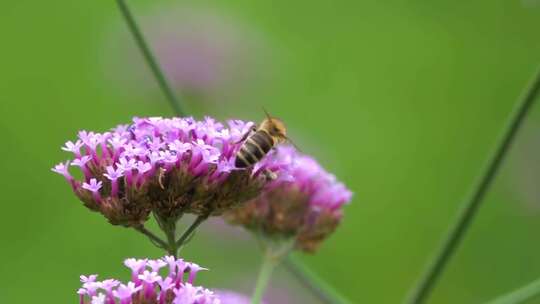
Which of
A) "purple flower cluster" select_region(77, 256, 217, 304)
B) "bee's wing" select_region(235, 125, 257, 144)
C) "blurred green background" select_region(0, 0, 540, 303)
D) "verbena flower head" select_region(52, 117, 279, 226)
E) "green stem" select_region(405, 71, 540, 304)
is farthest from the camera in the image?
"blurred green background" select_region(0, 0, 540, 303)

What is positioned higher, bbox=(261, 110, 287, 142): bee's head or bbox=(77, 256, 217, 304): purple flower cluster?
bbox=(261, 110, 287, 142): bee's head

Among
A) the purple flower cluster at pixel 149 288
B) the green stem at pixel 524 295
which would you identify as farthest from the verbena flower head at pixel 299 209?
the purple flower cluster at pixel 149 288

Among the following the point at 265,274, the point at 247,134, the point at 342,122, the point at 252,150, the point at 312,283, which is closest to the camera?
the point at 252,150

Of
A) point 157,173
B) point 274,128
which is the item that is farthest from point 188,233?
point 274,128

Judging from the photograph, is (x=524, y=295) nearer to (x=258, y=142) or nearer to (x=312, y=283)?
(x=312, y=283)

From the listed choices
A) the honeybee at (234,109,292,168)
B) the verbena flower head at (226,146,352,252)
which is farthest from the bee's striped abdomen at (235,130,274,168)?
the verbena flower head at (226,146,352,252)

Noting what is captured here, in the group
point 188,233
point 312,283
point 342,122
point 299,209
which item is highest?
point 188,233

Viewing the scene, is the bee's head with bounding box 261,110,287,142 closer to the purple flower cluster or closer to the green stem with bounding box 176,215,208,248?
the green stem with bounding box 176,215,208,248

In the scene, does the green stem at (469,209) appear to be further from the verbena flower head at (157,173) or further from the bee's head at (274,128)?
the verbena flower head at (157,173)
